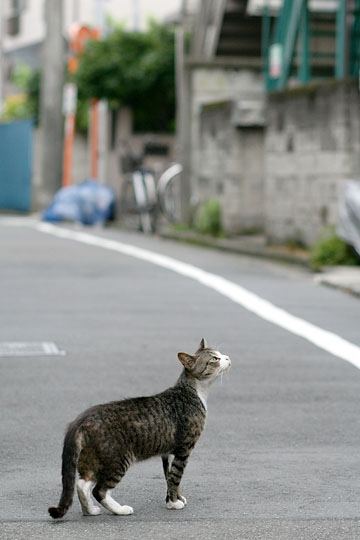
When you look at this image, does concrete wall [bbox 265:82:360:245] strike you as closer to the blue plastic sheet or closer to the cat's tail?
the blue plastic sheet

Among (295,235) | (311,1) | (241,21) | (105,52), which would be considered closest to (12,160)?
(105,52)

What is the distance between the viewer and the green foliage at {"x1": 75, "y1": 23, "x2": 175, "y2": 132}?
3725cm

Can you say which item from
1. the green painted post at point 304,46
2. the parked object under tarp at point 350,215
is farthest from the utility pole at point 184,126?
the parked object under tarp at point 350,215

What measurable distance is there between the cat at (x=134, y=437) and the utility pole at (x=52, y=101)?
3389 cm

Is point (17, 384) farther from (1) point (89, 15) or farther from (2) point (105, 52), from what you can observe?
(1) point (89, 15)

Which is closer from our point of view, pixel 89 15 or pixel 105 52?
pixel 105 52

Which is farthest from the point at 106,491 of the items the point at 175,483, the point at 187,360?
the point at 187,360

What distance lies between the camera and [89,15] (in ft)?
194

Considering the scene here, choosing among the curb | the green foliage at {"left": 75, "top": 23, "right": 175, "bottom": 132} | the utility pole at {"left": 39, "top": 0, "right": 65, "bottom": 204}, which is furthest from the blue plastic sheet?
the curb

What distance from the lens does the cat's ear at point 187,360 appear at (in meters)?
7.40

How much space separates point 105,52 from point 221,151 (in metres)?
9.98

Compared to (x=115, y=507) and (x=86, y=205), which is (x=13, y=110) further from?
(x=115, y=507)

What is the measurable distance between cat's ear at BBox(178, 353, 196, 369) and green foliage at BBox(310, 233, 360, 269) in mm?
13729

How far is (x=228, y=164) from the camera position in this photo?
27938mm
